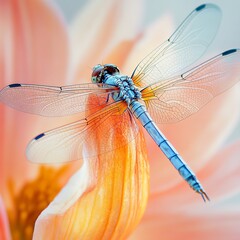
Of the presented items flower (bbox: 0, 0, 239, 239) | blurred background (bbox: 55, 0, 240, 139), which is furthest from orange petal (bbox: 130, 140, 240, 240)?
blurred background (bbox: 55, 0, 240, 139)

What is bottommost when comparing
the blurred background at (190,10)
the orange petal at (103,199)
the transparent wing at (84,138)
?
the orange petal at (103,199)

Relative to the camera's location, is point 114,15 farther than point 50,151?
Yes

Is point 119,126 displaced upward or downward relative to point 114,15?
downward

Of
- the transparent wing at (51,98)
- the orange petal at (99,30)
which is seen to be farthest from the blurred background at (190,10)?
the transparent wing at (51,98)

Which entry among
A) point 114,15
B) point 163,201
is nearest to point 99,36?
point 114,15

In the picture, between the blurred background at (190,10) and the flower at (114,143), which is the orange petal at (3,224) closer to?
the flower at (114,143)

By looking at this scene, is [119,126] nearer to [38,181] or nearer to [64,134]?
[64,134]
